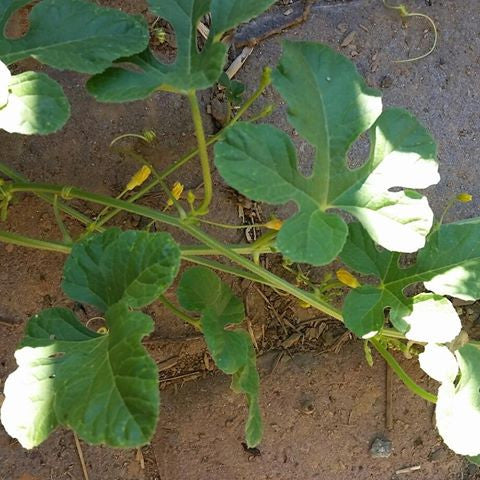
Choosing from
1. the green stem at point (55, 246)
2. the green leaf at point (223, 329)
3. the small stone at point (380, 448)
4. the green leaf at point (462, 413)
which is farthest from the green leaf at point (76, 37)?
the small stone at point (380, 448)

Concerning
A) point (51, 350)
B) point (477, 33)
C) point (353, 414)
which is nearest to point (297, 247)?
point (51, 350)

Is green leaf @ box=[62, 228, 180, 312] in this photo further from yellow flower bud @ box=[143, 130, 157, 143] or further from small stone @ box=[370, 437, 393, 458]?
small stone @ box=[370, 437, 393, 458]

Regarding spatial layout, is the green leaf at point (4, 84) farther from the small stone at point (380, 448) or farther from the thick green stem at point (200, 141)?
Result: the small stone at point (380, 448)

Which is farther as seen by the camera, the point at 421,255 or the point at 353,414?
the point at 353,414

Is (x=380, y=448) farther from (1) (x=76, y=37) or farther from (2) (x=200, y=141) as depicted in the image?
(1) (x=76, y=37)

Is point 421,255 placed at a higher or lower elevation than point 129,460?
higher

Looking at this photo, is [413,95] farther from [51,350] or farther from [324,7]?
[51,350]

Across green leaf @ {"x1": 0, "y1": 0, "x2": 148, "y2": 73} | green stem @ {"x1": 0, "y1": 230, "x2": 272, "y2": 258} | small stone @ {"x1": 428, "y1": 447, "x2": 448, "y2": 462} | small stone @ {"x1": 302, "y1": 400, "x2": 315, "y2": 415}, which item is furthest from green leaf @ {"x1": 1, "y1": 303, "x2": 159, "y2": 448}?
small stone @ {"x1": 428, "y1": 447, "x2": 448, "y2": 462}
